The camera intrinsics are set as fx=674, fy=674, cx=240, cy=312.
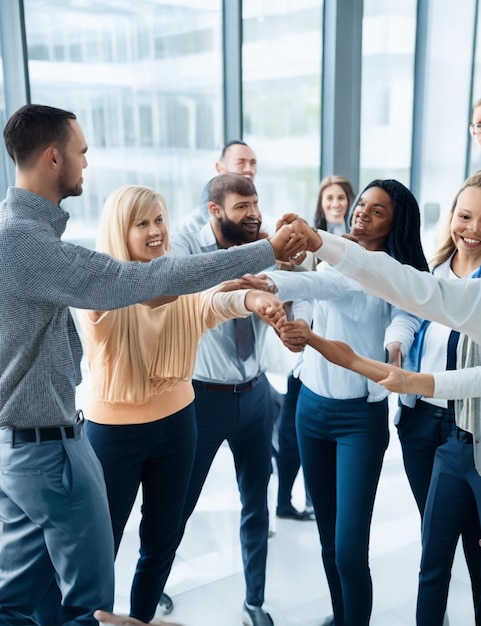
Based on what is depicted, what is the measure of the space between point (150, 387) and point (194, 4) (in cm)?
235

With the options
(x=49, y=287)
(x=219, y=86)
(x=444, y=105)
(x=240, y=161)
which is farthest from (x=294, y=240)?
(x=444, y=105)

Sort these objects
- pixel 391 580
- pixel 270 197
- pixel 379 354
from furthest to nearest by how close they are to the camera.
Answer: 1. pixel 270 197
2. pixel 391 580
3. pixel 379 354

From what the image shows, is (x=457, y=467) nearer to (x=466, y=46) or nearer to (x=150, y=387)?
(x=150, y=387)

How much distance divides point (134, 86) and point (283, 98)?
95 centimetres

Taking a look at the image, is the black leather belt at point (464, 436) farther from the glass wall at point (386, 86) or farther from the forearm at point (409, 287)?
the glass wall at point (386, 86)

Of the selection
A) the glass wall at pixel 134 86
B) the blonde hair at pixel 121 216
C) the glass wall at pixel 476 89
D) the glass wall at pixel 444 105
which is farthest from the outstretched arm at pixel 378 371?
the glass wall at pixel 476 89

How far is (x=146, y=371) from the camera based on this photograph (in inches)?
70.6

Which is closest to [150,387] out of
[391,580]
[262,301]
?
[262,301]

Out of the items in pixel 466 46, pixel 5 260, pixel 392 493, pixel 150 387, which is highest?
pixel 466 46

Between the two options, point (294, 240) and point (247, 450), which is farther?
point (247, 450)

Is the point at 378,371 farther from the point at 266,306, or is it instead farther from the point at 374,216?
the point at 374,216

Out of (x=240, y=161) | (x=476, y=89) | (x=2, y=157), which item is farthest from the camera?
(x=476, y=89)

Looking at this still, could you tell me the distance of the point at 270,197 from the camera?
3.94m

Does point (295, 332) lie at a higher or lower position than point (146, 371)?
higher
